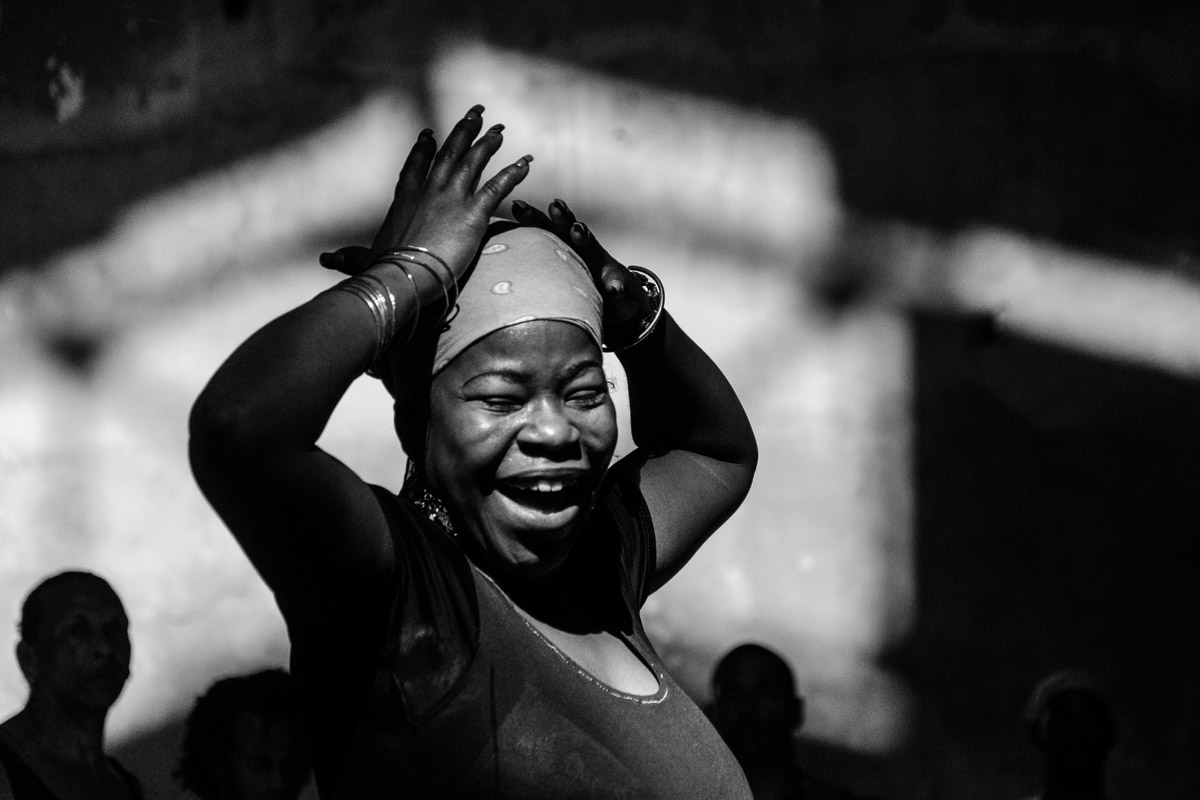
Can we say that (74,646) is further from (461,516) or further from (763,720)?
(461,516)

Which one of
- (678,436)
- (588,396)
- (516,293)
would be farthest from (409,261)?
(678,436)

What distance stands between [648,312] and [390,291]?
1.79 feet

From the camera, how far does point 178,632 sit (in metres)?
4.83

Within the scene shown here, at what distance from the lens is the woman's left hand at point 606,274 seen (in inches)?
79.9

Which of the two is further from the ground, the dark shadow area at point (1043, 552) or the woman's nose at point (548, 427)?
the woman's nose at point (548, 427)

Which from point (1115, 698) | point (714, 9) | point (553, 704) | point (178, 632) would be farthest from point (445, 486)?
point (1115, 698)

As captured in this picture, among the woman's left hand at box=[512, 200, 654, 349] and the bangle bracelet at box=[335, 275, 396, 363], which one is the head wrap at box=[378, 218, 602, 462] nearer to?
the woman's left hand at box=[512, 200, 654, 349]

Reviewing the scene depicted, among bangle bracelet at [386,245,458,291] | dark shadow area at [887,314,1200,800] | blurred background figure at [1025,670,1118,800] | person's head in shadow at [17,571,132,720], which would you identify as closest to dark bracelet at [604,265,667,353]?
bangle bracelet at [386,245,458,291]

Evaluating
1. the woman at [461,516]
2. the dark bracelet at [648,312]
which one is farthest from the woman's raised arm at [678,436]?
the woman at [461,516]

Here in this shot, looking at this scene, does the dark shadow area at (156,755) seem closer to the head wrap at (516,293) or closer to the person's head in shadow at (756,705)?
the person's head in shadow at (756,705)

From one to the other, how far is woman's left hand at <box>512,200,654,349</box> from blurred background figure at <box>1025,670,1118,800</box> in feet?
9.49

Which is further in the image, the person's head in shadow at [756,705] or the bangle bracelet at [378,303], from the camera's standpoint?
the person's head in shadow at [756,705]

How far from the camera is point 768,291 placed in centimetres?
522

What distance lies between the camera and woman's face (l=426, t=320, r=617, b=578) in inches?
72.6
